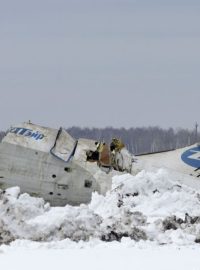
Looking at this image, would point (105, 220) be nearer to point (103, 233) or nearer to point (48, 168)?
point (103, 233)

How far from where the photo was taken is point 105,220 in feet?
44.4

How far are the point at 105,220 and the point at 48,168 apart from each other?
15.2 ft

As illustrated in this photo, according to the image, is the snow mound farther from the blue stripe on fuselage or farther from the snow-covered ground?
the blue stripe on fuselage

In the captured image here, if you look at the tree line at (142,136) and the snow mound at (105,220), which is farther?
the tree line at (142,136)

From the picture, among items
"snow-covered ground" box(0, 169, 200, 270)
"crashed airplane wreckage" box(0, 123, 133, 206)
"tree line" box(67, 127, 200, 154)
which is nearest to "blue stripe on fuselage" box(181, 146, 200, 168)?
"crashed airplane wreckage" box(0, 123, 133, 206)

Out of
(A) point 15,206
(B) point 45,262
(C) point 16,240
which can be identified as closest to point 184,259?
(B) point 45,262

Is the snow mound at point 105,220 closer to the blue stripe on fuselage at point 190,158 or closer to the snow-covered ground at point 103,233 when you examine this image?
the snow-covered ground at point 103,233

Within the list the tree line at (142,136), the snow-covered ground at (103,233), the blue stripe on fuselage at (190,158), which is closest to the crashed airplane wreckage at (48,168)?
the snow-covered ground at (103,233)

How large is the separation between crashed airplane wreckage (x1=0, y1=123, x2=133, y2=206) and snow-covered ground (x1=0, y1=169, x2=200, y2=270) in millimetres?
1628

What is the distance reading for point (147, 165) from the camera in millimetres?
19312

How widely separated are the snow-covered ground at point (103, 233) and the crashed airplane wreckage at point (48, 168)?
163cm

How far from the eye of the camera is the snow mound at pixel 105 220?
1283 cm

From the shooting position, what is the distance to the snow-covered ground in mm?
10609

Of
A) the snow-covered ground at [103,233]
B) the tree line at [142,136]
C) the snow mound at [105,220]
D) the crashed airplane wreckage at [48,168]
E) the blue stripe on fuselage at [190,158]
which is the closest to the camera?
the snow-covered ground at [103,233]
